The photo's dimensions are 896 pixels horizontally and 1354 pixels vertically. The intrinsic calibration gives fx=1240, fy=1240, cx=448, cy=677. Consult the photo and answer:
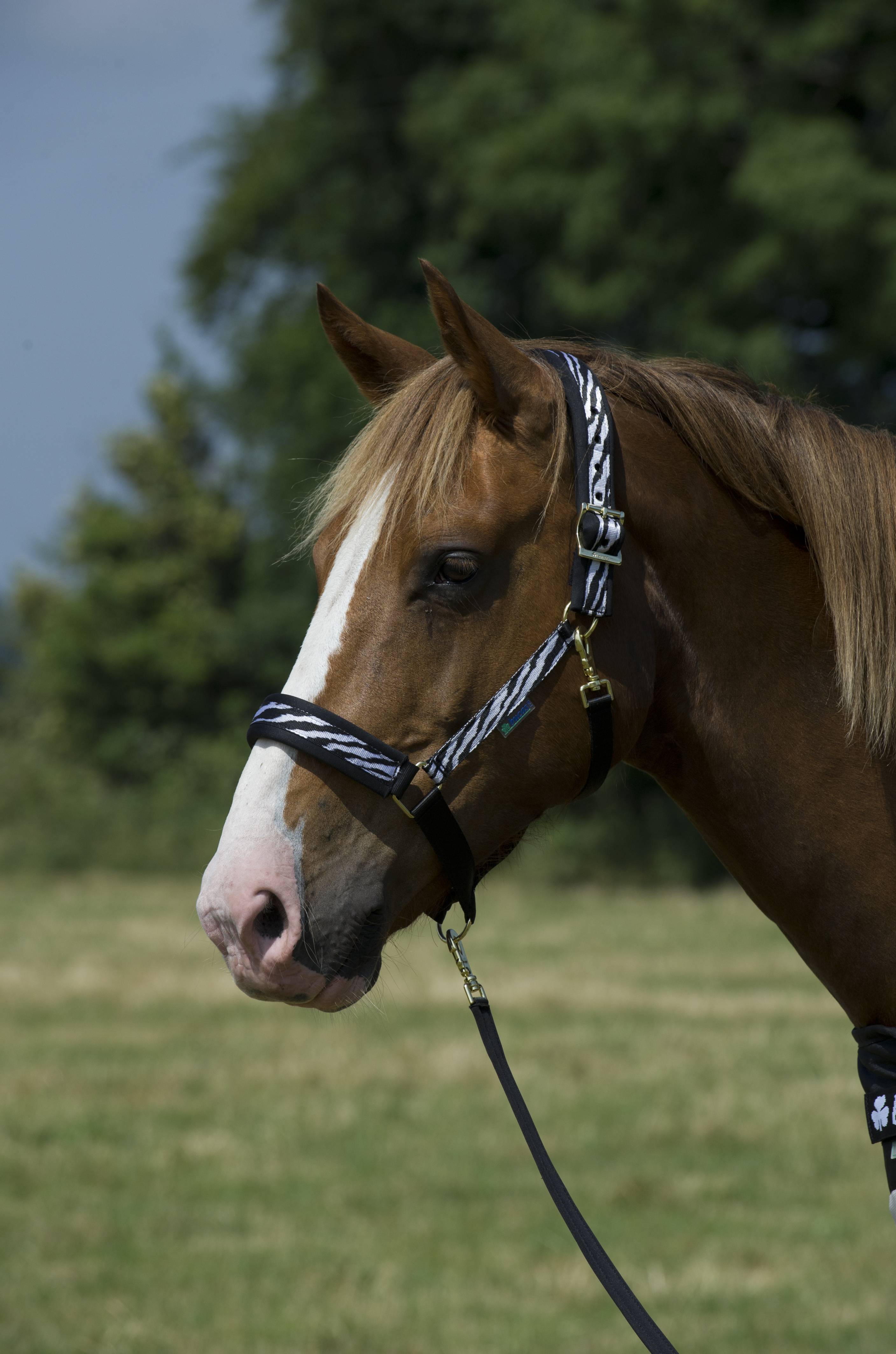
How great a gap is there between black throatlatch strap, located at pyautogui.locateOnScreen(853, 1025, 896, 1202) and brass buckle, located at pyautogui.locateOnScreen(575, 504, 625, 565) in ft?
2.64

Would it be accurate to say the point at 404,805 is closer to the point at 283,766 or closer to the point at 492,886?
the point at 283,766

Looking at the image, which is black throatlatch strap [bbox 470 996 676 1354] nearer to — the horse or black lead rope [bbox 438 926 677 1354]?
black lead rope [bbox 438 926 677 1354]

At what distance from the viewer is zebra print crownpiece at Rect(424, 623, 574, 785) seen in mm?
1829

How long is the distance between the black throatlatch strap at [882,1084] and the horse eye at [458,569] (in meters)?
0.90

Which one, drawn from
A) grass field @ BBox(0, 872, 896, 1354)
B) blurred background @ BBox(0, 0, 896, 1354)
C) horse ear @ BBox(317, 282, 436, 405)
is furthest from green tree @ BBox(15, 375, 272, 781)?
horse ear @ BBox(317, 282, 436, 405)

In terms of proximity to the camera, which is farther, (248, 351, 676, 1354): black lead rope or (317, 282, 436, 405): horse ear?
(317, 282, 436, 405): horse ear

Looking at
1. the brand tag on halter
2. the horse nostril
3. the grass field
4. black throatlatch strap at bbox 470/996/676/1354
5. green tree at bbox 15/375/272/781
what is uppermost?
the brand tag on halter

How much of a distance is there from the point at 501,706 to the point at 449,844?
0.22 metres

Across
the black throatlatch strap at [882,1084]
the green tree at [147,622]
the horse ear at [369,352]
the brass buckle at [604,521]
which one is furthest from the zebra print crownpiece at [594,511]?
the green tree at [147,622]

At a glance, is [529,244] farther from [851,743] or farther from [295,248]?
[851,743]

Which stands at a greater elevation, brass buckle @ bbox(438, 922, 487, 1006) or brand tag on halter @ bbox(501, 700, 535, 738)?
brand tag on halter @ bbox(501, 700, 535, 738)

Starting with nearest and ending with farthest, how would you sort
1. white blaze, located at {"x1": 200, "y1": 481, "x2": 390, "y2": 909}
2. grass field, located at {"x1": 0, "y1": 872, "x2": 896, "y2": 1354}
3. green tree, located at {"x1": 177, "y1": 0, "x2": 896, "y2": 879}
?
white blaze, located at {"x1": 200, "y1": 481, "x2": 390, "y2": 909}, grass field, located at {"x1": 0, "y1": 872, "x2": 896, "y2": 1354}, green tree, located at {"x1": 177, "y1": 0, "x2": 896, "y2": 879}

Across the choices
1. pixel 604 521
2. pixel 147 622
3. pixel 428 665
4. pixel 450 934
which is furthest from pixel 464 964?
pixel 147 622

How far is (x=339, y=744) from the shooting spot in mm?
1769
